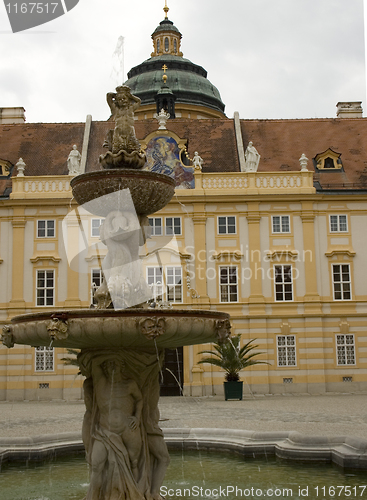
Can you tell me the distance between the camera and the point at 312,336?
3152 centimetres

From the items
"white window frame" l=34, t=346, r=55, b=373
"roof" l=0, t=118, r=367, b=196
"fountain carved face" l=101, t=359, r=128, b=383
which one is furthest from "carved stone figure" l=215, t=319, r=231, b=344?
"roof" l=0, t=118, r=367, b=196

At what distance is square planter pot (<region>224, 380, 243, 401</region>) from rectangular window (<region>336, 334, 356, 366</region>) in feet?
23.4

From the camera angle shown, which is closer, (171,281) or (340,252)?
(171,281)

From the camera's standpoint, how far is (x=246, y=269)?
3212 centimetres

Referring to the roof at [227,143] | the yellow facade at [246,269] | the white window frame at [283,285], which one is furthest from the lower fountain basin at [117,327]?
the roof at [227,143]

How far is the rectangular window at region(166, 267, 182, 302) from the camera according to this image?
31.9 meters

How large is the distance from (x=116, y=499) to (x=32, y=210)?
2591cm

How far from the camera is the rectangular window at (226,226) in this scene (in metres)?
32.6

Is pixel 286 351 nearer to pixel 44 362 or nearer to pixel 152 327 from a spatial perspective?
pixel 44 362

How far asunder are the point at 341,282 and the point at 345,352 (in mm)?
3207

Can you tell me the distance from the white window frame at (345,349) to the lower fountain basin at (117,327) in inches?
981

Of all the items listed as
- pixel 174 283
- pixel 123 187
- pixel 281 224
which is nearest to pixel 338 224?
pixel 281 224

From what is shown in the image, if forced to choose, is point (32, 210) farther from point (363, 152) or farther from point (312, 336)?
point (363, 152)

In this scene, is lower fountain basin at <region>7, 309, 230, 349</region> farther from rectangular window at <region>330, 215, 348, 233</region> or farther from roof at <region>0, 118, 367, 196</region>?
roof at <region>0, 118, 367, 196</region>
